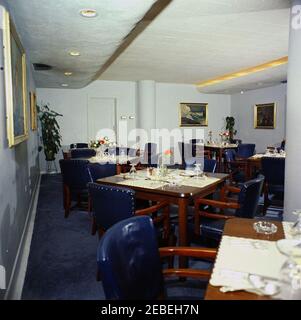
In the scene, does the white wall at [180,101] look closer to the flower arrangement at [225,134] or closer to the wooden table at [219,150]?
the flower arrangement at [225,134]

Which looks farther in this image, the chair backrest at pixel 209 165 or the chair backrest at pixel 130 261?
the chair backrest at pixel 209 165

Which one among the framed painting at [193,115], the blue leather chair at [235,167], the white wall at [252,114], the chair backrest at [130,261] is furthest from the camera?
the framed painting at [193,115]

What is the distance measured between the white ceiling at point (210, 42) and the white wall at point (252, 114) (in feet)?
4.65

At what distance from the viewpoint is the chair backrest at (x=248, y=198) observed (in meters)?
2.66

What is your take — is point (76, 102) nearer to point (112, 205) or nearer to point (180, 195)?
point (180, 195)

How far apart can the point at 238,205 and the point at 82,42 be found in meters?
2.90

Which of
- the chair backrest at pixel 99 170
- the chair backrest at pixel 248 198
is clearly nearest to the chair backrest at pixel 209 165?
the chair backrest at pixel 99 170

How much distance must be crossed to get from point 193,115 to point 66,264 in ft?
27.2

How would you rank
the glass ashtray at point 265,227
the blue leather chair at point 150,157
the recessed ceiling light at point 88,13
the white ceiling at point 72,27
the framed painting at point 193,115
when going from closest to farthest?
the glass ashtray at point 265,227 < the white ceiling at point 72,27 < the recessed ceiling light at point 88,13 < the blue leather chair at point 150,157 < the framed painting at point 193,115

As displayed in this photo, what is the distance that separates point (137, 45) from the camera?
17.4 feet

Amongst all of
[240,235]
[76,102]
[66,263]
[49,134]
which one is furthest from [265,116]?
[240,235]

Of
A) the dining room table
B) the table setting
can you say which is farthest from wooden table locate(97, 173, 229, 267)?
the dining room table
